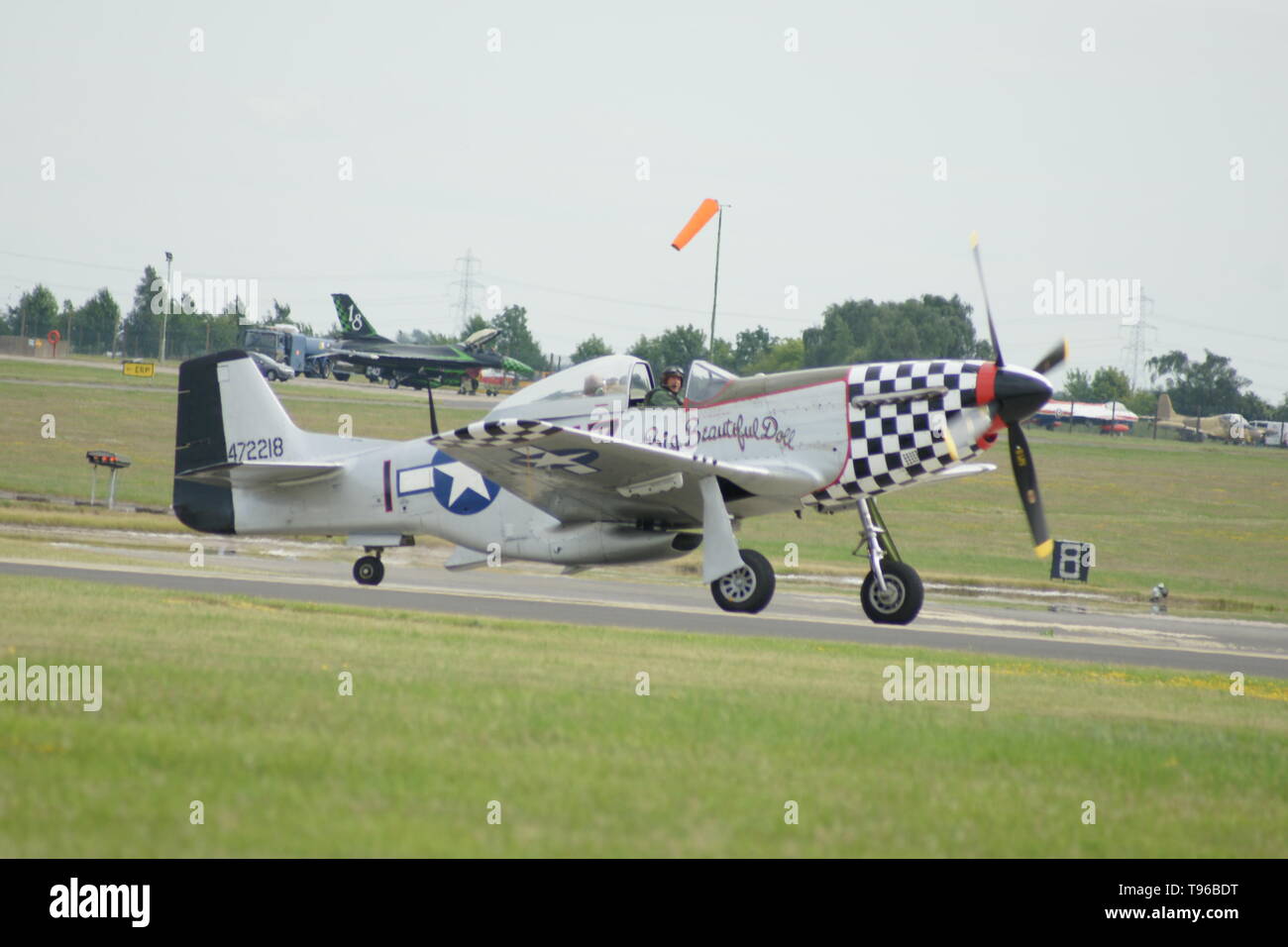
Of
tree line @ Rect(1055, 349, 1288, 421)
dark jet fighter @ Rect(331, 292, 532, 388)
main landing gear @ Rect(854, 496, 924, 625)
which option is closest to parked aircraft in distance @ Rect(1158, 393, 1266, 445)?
tree line @ Rect(1055, 349, 1288, 421)

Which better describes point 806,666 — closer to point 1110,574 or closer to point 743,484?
point 743,484

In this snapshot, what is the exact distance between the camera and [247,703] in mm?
6414

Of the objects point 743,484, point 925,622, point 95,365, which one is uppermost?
point 95,365

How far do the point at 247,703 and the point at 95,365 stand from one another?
225 ft

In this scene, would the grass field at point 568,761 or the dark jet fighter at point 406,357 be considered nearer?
the grass field at point 568,761

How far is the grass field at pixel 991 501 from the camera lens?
94.7 ft

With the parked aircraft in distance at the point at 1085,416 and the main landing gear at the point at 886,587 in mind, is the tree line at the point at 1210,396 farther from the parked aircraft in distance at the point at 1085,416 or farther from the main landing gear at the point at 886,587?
the main landing gear at the point at 886,587

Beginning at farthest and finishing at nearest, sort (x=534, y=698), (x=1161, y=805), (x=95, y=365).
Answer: (x=95, y=365)
(x=534, y=698)
(x=1161, y=805)

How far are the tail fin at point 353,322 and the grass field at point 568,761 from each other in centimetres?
5518

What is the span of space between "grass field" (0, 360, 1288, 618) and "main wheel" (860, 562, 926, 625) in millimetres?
10423

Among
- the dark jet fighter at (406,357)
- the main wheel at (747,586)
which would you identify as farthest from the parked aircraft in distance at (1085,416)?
the main wheel at (747,586)

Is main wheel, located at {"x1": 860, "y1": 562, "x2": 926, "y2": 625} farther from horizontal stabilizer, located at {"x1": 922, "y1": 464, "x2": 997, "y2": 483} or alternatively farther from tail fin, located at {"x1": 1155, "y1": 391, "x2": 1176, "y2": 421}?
tail fin, located at {"x1": 1155, "y1": 391, "x2": 1176, "y2": 421}

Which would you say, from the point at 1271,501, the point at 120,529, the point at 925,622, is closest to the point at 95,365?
the point at 120,529

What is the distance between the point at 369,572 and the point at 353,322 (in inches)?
1941
